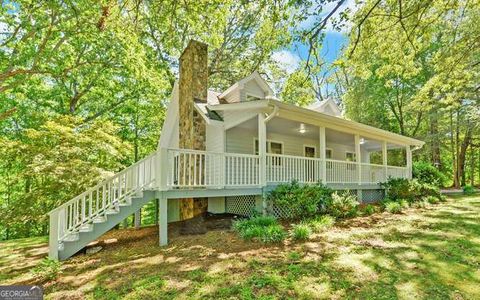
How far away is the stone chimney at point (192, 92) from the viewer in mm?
11227

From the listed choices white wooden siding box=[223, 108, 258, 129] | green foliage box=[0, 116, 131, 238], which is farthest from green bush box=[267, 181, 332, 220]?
green foliage box=[0, 116, 131, 238]

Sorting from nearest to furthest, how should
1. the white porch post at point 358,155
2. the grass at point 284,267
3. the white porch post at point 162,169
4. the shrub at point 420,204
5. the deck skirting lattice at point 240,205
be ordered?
the grass at point 284,267 < the white porch post at point 162,169 < the deck skirting lattice at point 240,205 < the shrub at point 420,204 < the white porch post at point 358,155

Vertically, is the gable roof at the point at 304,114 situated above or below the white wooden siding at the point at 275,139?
above

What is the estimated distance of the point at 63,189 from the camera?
10.3m

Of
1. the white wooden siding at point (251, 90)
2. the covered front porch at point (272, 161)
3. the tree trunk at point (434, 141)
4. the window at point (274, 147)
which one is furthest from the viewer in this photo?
the tree trunk at point (434, 141)

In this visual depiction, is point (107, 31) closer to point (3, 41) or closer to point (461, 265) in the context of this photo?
point (3, 41)

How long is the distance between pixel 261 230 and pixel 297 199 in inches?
96.4

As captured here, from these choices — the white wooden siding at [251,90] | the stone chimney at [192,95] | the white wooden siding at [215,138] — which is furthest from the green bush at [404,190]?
the stone chimney at [192,95]

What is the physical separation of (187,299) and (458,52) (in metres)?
12.1

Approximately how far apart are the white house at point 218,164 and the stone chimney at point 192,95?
0.13ft

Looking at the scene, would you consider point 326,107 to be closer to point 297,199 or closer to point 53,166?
point 297,199

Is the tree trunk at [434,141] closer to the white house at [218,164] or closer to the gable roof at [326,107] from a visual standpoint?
the white house at [218,164]

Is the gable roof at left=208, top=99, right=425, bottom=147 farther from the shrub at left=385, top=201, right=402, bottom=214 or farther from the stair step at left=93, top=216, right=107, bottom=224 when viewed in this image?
the stair step at left=93, top=216, right=107, bottom=224

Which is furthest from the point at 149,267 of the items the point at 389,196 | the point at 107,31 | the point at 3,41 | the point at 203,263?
the point at 389,196
